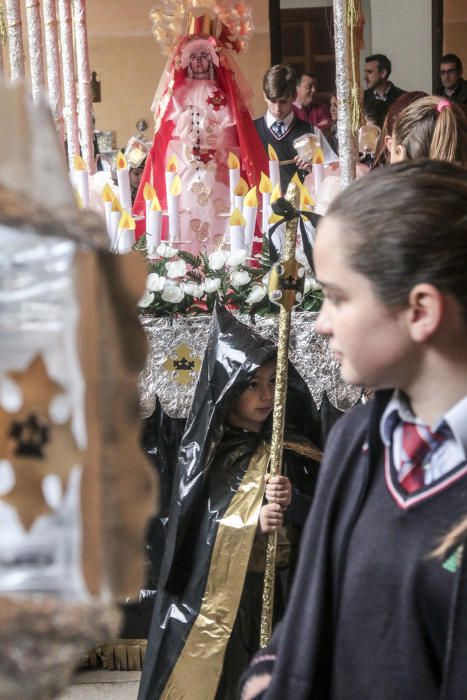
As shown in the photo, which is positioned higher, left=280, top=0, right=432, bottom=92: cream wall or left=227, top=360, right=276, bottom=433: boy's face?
left=280, top=0, right=432, bottom=92: cream wall

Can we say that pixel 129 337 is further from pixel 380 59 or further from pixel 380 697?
pixel 380 59

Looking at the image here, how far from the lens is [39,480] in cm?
Answer: 67

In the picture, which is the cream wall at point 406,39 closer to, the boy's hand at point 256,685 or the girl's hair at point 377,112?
the girl's hair at point 377,112

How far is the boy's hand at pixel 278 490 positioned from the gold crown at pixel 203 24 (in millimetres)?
2656

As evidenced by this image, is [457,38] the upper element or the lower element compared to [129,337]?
upper

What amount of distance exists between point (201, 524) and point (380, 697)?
5.10ft

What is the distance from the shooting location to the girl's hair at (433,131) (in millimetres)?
2617

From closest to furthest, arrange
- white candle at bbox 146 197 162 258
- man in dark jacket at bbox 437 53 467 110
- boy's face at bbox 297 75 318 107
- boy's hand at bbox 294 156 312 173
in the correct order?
white candle at bbox 146 197 162 258
boy's hand at bbox 294 156 312 173
boy's face at bbox 297 75 318 107
man in dark jacket at bbox 437 53 467 110

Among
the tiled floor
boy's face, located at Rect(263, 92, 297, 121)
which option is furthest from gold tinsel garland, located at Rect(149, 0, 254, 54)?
the tiled floor

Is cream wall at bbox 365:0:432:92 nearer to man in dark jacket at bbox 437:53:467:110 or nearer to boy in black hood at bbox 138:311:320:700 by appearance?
man in dark jacket at bbox 437:53:467:110

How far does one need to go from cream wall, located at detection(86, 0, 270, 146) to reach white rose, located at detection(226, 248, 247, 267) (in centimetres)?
695

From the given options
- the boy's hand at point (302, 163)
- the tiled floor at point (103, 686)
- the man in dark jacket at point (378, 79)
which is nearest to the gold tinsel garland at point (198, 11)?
the boy's hand at point (302, 163)

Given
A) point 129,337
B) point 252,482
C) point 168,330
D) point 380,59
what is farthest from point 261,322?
point 380,59

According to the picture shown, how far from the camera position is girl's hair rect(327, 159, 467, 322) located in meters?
1.24
